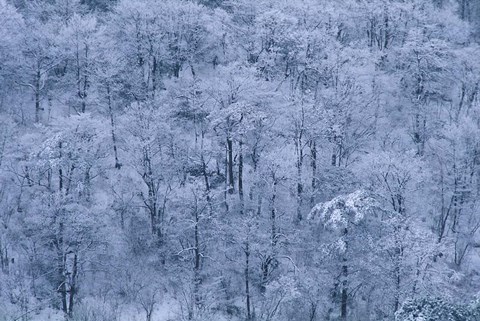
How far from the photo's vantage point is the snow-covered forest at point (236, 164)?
3550 cm

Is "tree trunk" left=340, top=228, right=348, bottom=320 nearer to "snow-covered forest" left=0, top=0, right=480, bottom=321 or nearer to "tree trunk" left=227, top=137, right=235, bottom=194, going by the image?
"snow-covered forest" left=0, top=0, right=480, bottom=321

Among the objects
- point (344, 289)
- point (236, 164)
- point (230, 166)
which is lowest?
point (344, 289)

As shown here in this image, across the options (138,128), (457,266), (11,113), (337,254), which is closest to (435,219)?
(457,266)

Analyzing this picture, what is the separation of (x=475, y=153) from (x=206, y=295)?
24.4 meters

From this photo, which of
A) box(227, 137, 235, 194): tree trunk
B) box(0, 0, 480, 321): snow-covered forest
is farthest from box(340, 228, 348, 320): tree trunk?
box(227, 137, 235, 194): tree trunk

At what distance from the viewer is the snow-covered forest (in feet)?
116

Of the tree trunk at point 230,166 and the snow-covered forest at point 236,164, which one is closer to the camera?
the snow-covered forest at point 236,164

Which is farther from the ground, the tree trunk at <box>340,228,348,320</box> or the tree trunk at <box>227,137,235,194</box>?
the tree trunk at <box>227,137,235,194</box>

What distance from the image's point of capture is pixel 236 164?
4516 centimetres

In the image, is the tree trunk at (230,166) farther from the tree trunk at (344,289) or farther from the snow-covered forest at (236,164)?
the tree trunk at (344,289)

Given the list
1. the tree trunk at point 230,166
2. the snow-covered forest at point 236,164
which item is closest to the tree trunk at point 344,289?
the snow-covered forest at point 236,164

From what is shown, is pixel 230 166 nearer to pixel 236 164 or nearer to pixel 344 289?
pixel 236 164

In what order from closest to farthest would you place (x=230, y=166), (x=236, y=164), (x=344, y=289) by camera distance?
(x=344, y=289), (x=230, y=166), (x=236, y=164)

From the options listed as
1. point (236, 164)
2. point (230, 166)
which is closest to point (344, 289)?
point (230, 166)
